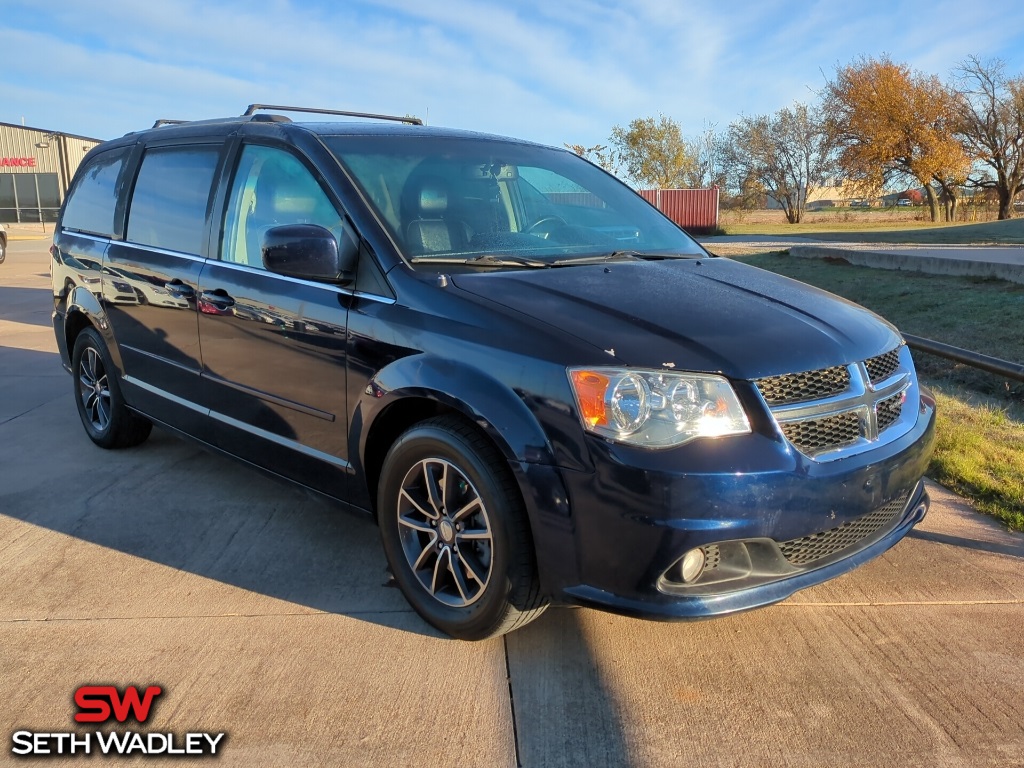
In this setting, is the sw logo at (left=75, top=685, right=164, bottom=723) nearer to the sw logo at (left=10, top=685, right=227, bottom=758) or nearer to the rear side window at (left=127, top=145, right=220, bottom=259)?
the sw logo at (left=10, top=685, right=227, bottom=758)

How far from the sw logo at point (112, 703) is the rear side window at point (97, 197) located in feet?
9.91

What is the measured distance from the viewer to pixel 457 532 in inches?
118

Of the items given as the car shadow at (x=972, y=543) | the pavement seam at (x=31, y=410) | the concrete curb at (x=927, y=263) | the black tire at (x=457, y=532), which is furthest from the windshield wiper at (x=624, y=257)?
the concrete curb at (x=927, y=263)

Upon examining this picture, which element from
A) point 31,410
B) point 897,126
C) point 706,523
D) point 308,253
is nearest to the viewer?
point 706,523

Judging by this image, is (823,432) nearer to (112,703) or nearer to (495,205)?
(495,205)

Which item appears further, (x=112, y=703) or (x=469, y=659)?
(x=469, y=659)

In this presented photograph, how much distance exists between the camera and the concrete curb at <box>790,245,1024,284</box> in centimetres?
1125

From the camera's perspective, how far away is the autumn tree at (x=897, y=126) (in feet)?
131

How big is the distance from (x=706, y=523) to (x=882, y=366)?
105 cm

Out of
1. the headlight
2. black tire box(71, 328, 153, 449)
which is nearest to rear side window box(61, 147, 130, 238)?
black tire box(71, 328, 153, 449)

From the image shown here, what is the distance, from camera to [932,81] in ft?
133

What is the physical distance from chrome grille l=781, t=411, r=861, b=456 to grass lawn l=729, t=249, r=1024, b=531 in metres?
1.95

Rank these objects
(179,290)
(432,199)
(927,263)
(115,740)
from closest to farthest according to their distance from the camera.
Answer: (115,740) < (432,199) < (179,290) < (927,263)

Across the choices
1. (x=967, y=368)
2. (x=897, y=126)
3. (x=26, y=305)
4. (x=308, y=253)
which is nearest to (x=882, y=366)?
(x=308, y=253)
